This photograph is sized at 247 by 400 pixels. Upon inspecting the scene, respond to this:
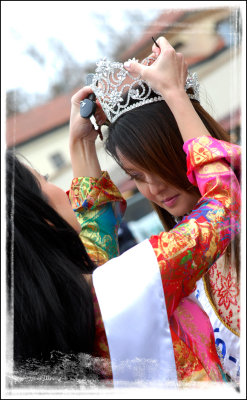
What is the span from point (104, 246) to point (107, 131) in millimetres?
382

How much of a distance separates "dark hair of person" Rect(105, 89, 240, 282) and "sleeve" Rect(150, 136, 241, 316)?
0.33 metres

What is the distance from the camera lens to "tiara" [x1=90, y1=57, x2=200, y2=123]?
1263 mm

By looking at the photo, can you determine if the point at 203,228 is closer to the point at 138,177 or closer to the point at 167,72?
the point at 167,72

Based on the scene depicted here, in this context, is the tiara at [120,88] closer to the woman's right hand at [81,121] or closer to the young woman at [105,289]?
the woman's right hand at [81,121]

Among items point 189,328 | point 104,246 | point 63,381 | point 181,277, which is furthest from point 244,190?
point 104,246

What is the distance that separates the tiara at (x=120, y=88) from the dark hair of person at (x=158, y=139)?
0.05 feet

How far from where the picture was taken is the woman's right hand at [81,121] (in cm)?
134

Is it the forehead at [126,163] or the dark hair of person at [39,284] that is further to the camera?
the forehead at [126,163]

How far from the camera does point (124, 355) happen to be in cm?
77

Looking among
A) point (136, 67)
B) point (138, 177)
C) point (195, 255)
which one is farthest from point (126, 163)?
point (195, 255)

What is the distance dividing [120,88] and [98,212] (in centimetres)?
38

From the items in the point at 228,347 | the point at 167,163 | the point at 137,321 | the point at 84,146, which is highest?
the point at 84,146

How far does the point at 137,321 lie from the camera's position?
769mm

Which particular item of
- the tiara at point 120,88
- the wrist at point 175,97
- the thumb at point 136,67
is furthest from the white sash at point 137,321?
the tiara at point 120,88
